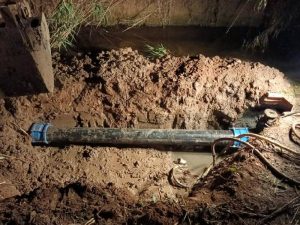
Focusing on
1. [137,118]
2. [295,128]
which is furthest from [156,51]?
[295,128]

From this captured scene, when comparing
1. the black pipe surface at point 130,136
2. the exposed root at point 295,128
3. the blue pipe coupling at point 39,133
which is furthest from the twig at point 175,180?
the blue pipe coupling at point 39,133

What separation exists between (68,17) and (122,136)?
1.82m

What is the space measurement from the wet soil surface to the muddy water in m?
0.65

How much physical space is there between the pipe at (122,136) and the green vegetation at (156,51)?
1.22 meters

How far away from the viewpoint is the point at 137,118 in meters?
3.38

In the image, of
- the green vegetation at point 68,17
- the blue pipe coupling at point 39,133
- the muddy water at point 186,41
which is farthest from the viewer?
the muddy water at point 186,41

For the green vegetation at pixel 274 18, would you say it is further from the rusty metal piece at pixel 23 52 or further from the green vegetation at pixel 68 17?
the rusty metal piece at pixel 23 52

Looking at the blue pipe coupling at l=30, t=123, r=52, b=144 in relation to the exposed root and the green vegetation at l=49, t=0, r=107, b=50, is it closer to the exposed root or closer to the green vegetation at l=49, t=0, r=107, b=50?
the green vegetation at l=49, t=0, r=107, b=50

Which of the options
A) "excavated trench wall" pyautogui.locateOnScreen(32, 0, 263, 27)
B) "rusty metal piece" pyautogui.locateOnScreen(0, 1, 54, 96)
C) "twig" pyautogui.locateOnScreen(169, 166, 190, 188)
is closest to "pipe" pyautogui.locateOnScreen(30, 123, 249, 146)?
"twig" pyautogui.locateOnScreen(169, 166, 190, 188)

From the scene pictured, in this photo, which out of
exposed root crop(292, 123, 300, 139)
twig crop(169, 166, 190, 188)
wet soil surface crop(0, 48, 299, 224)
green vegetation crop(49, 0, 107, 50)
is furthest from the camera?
green vegetation crop(49, 0, 107, 50)

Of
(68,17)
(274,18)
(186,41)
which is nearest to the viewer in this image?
(68,17)

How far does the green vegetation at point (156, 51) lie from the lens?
3.99 meters

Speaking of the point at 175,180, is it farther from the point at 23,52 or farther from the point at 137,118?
the point at 23,52

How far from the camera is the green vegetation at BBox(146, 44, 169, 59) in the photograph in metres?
3.99
